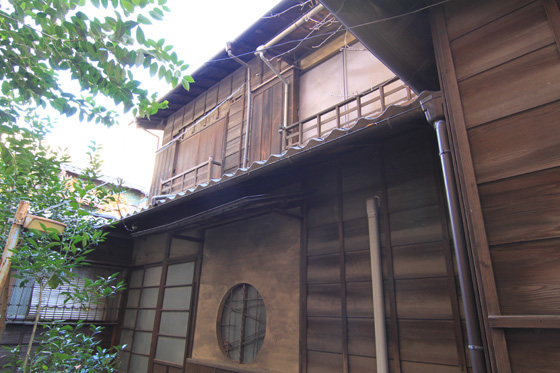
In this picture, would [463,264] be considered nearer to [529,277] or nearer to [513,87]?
[529,277]

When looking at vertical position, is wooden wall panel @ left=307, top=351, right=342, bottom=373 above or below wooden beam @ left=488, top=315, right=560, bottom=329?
below

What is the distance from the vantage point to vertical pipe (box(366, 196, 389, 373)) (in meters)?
3.90

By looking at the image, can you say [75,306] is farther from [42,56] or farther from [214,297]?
[42,56]

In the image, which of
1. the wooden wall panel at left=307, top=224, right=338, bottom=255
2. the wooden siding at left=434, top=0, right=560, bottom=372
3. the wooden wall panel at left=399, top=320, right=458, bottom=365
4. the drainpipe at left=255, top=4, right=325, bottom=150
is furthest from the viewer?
the drainpipe at left=255, top=4, right=325, bottom=150

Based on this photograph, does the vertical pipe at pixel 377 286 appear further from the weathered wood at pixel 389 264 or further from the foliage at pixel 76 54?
the foliage at pixel 76 54

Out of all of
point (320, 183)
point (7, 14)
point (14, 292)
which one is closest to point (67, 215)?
point (7, 14)

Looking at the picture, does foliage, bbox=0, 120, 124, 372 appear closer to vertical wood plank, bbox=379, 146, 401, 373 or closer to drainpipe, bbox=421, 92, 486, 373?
vertical wood plank, bbox=379, 146, 401, 373

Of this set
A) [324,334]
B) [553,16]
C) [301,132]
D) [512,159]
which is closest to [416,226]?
[324,334]

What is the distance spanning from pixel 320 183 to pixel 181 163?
683 cm

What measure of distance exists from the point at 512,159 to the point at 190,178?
897cm

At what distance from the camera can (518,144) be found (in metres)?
2.15

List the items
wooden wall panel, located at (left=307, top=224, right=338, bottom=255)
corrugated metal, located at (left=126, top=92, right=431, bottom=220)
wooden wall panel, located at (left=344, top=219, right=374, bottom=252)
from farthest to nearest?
1. wooden wall panel, located at (left=307, top=224, right=338, bottom=255)
2. wooden wall panel, located at (left=344, top=219, right=374, bottom=252)
3. corrugated metal, located at (left=126, top=92, right=431, bottom=220)

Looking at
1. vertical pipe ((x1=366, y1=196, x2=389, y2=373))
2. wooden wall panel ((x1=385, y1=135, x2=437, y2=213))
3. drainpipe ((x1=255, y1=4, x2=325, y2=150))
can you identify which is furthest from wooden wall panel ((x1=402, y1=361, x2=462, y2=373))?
drainpipe ((x1=255, y1=4, x2=325, y2=150))

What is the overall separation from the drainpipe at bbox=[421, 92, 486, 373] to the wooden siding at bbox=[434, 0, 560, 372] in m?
0.25
